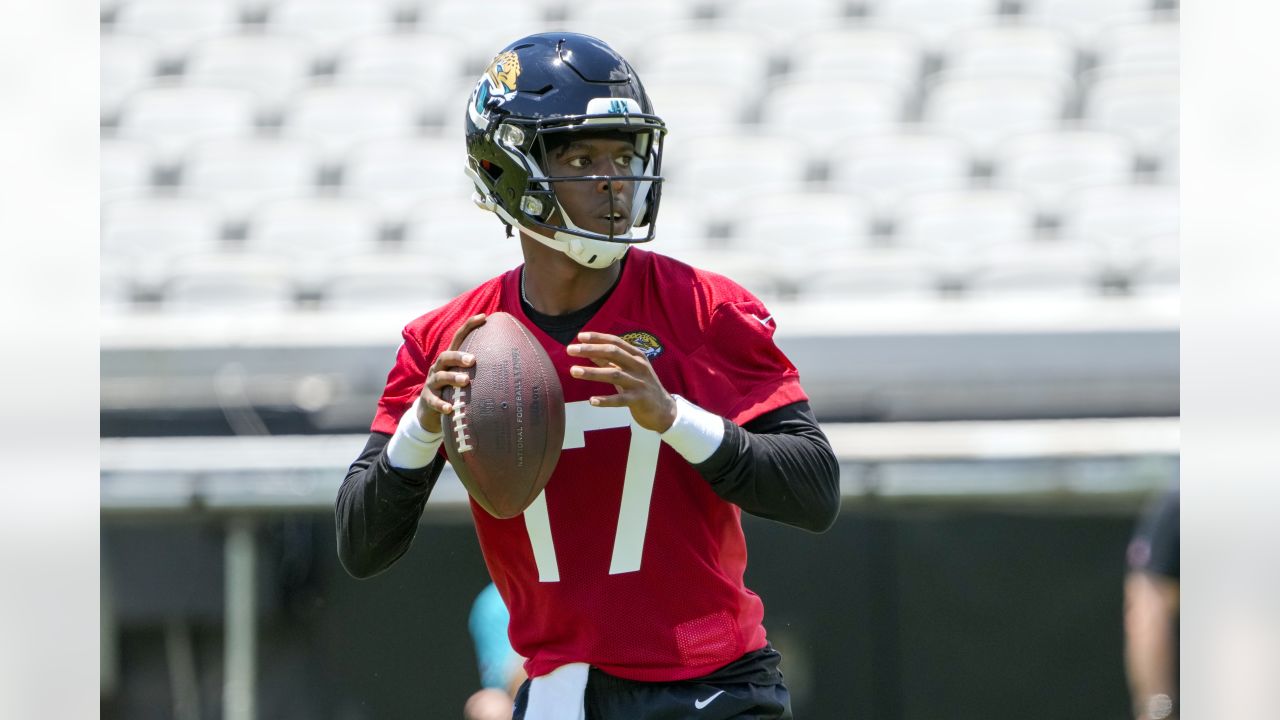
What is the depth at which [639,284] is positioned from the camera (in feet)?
7.72

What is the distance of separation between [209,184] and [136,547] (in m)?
2.68

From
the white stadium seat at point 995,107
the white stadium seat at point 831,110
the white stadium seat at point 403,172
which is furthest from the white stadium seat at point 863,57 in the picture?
the white stadium seat at point 403,172

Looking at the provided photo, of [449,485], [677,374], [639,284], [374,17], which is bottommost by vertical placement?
[449,485]

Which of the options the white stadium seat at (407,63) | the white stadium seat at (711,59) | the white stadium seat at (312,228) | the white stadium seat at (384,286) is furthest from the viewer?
the white stadium seat at (407,63)

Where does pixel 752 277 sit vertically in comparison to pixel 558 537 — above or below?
above

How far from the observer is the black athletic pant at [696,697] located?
220 cm

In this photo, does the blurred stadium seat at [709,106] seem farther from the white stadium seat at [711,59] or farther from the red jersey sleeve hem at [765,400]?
the red jersey sleeve hem at [765,400]

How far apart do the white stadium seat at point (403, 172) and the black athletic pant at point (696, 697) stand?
4428 mm

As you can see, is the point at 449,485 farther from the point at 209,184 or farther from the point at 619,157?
the point at 209,184

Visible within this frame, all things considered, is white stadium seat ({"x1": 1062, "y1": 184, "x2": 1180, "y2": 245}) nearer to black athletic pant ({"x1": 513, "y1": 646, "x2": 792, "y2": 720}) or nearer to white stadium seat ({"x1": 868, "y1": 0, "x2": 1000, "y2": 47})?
white stadium seat ({"x1": 868, "y1": 0, "x2": 1000, "y2": 47})

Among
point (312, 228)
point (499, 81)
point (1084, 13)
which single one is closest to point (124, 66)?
point (312, 228)

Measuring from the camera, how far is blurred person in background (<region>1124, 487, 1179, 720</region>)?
13.1ft
